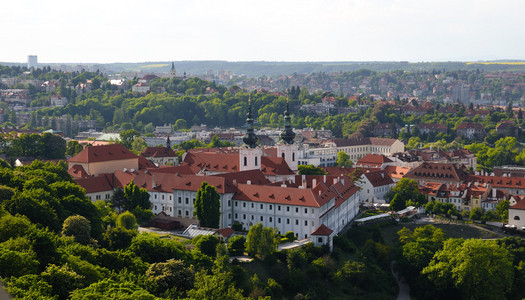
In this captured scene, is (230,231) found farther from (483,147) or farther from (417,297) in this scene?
(483,147)

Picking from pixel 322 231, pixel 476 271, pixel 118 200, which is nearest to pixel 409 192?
pixel 476 271

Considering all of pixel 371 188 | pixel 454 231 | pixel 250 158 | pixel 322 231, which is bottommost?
pixel 454 231

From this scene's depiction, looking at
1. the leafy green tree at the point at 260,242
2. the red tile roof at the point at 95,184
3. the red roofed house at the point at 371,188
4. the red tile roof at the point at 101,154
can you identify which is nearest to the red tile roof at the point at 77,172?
the red tile roof at the point at 101,154

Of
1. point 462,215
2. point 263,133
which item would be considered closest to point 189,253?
point 462,215

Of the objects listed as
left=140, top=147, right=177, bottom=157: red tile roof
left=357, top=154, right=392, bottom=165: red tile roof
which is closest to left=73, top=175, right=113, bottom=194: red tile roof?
left=140, top=147, right=177, bottom=157: red tile roof

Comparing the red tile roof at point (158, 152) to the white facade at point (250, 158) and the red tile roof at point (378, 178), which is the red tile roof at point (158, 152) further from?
the red tile roof at point (378, 178)

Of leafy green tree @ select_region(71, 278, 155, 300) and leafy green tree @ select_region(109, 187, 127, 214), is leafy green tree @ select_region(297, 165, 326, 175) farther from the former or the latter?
leafy green tree @ select_region(71, 278, 155, 300)

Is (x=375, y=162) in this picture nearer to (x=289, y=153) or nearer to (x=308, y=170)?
(x=308, y=170)
